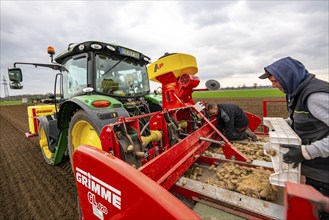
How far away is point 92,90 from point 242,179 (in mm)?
2553

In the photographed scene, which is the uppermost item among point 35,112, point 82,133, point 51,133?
point 35,112

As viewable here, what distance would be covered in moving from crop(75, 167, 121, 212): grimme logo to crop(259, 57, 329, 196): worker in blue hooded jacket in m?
1.25

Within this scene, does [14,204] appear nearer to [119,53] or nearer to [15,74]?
[15,74]

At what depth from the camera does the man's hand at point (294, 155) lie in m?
1.30

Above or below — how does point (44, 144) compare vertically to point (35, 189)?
above

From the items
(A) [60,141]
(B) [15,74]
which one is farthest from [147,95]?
(B) [15,74]

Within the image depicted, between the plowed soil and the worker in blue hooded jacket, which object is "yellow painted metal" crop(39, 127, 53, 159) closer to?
the plowed soil

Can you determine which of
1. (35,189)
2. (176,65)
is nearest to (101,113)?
(176,65)

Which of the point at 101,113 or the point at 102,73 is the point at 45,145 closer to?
the point at 102,73

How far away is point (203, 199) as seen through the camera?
161 centimetres

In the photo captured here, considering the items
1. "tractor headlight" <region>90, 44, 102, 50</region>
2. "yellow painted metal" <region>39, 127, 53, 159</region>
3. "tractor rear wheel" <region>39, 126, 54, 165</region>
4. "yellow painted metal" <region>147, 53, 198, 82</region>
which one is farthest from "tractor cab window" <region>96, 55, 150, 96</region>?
"yellow painted metal" <region>39, 127, 53, 159</region>

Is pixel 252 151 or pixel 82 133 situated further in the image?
pixel 82 133

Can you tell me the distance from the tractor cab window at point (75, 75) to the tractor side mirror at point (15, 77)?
768 mm

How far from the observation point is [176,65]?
344cm
